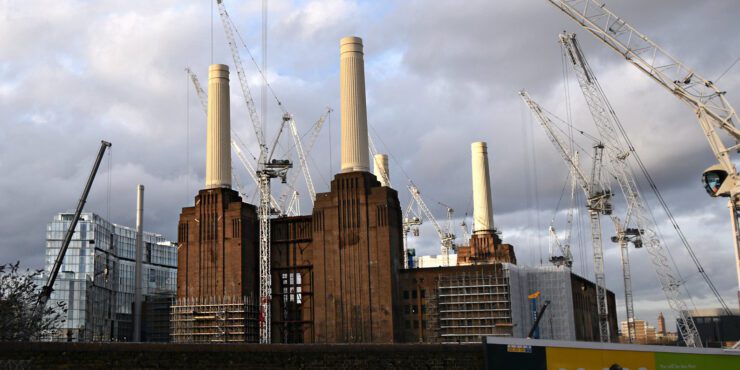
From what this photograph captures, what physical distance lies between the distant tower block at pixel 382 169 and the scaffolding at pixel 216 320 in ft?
193

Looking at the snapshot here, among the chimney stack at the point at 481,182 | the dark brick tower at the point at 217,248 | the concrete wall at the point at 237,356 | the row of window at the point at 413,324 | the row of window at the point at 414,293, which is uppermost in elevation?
the chimney stack at the point at 481,182

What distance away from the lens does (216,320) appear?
99250 mm

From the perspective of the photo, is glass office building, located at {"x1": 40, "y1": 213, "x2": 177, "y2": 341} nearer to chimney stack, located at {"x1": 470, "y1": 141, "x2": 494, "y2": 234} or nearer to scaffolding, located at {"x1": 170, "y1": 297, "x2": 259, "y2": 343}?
scaffolding, located at {"x1": 170, "y1": 297, "x2": 259, "y2": 343}

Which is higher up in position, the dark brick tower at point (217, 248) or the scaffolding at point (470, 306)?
the dark brick tower at point (217, 248)

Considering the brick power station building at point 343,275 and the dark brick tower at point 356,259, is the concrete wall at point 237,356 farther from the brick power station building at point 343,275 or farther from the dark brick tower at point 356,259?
the dark brick tower at point 356,259

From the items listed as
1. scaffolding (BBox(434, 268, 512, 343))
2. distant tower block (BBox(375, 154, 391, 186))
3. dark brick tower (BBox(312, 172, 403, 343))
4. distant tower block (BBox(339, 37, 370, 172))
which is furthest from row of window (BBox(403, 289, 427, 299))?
distant tower block (BBox(375, 154, 391, 186))

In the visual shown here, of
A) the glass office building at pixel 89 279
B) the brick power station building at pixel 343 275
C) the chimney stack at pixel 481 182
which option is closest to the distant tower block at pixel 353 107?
the brick power station building at pixel 343 275

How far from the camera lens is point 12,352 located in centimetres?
3472

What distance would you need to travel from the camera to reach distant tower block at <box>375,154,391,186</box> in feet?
508

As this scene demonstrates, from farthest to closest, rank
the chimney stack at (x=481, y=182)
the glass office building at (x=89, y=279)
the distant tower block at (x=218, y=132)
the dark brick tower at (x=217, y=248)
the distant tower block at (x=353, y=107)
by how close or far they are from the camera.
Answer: the glass office building at (x=89, y=279), the chimney stack at (x=481, y=182), the distant tower block at (x=218, y=132), the dark brick tower at (x=217, y=248), the distant tower block at (x=353, y=107)

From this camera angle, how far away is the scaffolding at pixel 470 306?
93.5 m

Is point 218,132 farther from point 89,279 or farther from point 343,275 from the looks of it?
point 89,279

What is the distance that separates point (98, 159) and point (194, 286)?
20865 millimetres

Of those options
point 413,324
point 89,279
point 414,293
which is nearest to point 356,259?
point 414,293
